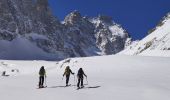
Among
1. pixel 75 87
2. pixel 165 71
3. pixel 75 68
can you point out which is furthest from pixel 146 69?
pixel 75 87

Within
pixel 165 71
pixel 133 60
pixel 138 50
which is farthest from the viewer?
pixel 138 50

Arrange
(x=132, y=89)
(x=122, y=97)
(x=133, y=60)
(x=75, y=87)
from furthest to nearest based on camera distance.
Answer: (x=133, y=60), (x=75, y=87), (x=132, y=89), (x=122, y=97)

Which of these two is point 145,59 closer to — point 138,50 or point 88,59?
point 88,59

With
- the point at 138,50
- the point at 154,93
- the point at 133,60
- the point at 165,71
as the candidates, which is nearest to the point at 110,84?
the point at 154,93

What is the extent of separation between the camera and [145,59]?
64125 millimetres

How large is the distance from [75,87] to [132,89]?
17.9 ft

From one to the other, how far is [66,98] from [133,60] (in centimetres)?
3336

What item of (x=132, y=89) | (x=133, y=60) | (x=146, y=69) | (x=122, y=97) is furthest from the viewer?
(x=133, y=60)

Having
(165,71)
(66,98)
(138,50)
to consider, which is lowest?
(66,98)

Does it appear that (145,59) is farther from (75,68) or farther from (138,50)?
(138,50)

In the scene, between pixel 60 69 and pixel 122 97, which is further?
pixel 60 69

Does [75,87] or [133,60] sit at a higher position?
[133,60]

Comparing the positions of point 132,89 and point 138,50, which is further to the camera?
point 138,50

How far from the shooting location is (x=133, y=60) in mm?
62812
